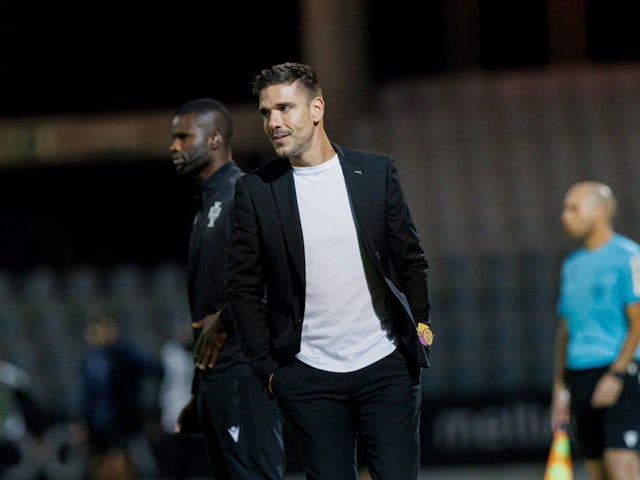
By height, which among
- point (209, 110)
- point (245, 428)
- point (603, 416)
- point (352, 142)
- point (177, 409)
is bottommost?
point (177, 409)

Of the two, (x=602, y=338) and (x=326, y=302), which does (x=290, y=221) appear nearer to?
(x=326, y=302)

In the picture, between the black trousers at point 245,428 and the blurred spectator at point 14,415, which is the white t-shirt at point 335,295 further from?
the blurred spectator at point 14,415

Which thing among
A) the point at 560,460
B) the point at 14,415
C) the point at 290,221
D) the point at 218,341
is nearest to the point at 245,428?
the point at 218,341

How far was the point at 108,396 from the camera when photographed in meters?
12.1

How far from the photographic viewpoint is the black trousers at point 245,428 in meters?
5.59

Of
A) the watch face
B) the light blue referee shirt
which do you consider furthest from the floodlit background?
the watch face

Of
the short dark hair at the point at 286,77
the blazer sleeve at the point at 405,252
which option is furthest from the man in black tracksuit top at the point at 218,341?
the short dark hair at the point at 286,77

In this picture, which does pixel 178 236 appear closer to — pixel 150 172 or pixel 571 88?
pixel 150 172

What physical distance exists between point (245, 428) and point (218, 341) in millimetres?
383

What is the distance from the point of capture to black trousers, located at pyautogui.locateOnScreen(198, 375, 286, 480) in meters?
5.59

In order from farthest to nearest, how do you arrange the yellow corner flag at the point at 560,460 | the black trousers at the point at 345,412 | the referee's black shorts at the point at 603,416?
the yellow corner flag at the point at 560,460
the referee's black shorts at the point at 603,416
the black trousers at the point at 345,412

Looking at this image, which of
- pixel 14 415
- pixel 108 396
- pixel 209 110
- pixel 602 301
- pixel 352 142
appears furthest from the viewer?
pixel 352 142

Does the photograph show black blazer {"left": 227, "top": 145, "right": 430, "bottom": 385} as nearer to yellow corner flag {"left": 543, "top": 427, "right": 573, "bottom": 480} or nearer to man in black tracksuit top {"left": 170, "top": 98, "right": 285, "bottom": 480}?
man in black tracksuit top {"left": 170, "top": 98, "right": 285, "bottom": 480}

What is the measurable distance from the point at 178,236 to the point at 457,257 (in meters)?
4.56
